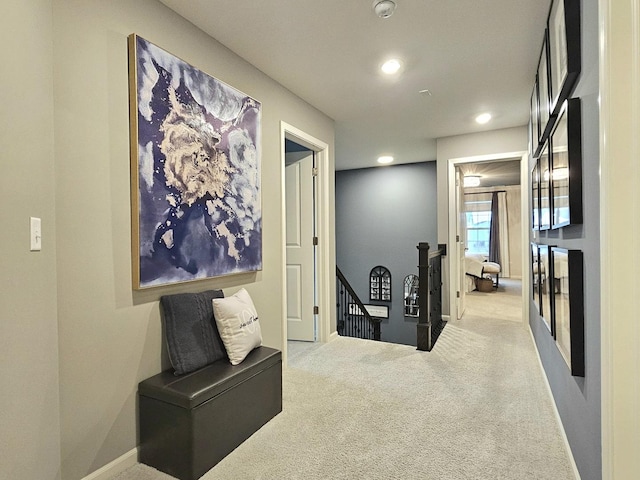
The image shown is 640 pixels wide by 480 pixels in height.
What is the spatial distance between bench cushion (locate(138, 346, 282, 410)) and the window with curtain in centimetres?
907

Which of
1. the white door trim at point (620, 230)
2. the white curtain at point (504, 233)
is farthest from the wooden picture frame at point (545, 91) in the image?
the white curtain at point (504, 233)

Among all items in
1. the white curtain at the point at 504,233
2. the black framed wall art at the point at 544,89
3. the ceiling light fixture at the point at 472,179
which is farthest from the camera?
the white curtain at the point at 504,233

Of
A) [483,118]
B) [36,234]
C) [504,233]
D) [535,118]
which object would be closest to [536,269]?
[535,118]

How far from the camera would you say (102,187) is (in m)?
1.66

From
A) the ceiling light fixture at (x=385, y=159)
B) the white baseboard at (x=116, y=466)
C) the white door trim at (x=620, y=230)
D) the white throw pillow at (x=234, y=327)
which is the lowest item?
the white baseboard at (x=116, y=466)

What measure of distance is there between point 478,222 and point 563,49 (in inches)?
350

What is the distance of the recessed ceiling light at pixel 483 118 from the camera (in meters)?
3.79

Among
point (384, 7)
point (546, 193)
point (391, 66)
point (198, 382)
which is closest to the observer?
point (198, 382)

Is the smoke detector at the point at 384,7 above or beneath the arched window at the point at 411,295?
above

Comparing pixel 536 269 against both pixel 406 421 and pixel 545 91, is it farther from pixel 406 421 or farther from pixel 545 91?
pixel 406 421

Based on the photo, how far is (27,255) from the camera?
125cm

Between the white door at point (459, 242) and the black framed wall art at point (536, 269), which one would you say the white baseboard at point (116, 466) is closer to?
the black framed wall art at point (536, 269)

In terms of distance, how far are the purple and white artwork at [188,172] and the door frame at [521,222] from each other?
117 inches

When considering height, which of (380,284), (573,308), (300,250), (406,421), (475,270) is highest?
(300,250)
